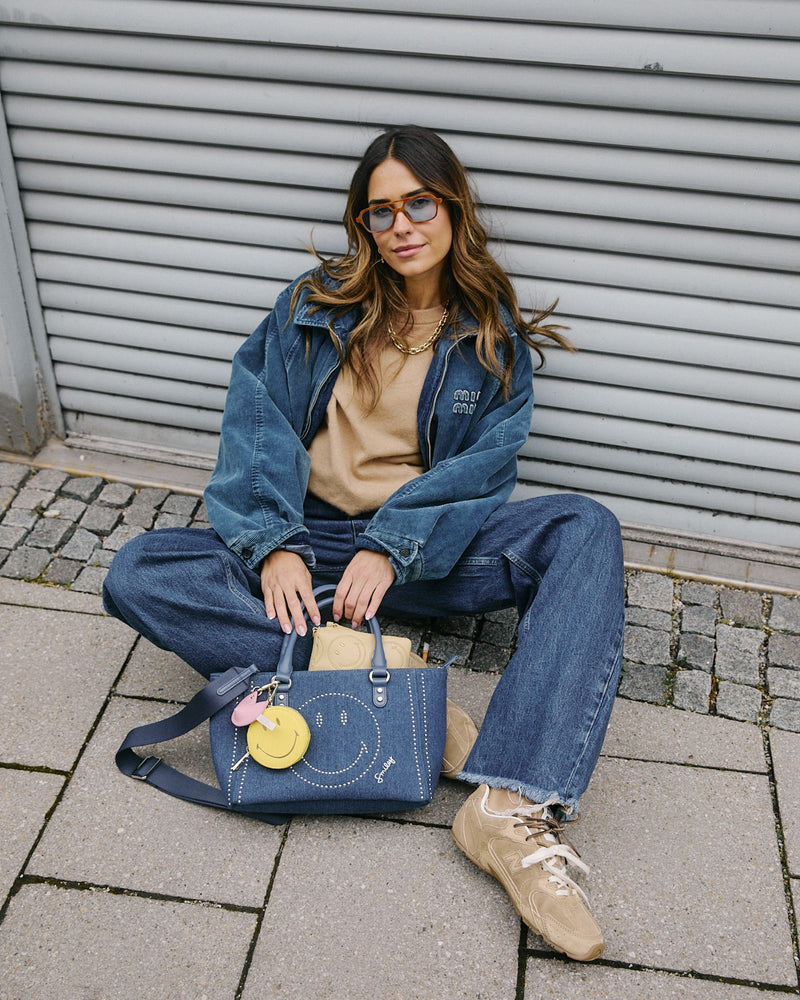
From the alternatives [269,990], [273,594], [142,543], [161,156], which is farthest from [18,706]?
[161,156]

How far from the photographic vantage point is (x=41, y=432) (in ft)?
12.6

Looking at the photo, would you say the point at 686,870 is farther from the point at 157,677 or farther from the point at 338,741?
the point at 157,677

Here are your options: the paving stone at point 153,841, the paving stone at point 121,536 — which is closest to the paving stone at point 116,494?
the paving stone at point 121,536

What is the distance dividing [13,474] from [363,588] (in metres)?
1.93

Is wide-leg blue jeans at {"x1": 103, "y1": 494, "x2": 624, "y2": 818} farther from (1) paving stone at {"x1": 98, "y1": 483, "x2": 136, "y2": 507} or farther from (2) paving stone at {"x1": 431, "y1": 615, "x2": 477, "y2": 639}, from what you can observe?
(1) paving stone at {"x1": 98, "y1": 483, "x2": 136, "y2": 507}

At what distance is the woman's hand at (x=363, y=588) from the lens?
8.65ft

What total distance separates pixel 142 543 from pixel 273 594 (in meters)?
0.42

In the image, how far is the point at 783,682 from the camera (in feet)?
9.84

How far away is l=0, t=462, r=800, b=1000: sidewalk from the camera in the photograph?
214 cm

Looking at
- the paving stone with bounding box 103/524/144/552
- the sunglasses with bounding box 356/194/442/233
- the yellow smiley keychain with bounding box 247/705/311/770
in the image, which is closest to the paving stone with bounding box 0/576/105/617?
the paving stone with bounding box 103/524/144/552

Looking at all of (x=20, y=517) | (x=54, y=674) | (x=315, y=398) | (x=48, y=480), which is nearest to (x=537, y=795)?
(x=315, y=398)

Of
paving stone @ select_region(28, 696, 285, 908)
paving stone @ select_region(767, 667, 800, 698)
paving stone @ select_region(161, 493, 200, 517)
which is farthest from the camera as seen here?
paving stone @ select_region(161, 493, 200, 517)

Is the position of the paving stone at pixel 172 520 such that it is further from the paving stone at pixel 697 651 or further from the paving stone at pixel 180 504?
the paving stone at pixel 697 651

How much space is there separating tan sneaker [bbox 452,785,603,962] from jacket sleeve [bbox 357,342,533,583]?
711 mm
